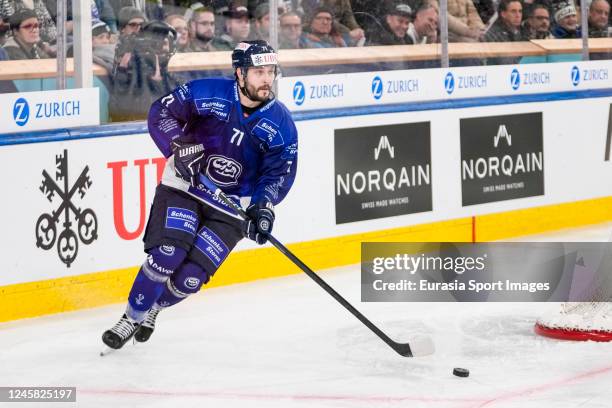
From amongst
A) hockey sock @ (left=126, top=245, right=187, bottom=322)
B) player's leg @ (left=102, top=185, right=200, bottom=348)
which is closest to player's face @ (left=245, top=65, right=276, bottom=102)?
player's leg @ (left=102, top=185, right=200, bottom=348)

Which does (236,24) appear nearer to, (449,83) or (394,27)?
(394,27)

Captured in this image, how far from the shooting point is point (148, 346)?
4973 millimetres

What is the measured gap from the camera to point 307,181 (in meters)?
6.48

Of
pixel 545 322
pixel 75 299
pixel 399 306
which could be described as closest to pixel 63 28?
pixel 75 299

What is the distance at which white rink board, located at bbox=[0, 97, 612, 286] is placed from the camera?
5.32 metres

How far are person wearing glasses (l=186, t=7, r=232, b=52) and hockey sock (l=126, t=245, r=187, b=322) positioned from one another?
1.67 metres

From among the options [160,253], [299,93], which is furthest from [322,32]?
[160,253]

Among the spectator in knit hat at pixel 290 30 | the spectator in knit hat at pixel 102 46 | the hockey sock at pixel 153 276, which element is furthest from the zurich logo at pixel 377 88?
the hockey sock at pixel 153 276

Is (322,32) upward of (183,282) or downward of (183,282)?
upward

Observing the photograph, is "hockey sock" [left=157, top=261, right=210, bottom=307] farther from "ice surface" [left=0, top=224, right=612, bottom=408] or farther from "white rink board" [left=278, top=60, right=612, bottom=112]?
"white rink board" [left=278, top=60, right=612, bottom=112]

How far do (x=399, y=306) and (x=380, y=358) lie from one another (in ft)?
3.49

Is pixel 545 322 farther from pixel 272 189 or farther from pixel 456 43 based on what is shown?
pixel 456 43

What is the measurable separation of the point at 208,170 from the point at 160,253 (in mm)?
380

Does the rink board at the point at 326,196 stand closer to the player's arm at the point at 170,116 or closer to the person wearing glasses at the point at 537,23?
the person wearing glasses at the point at 537,23
